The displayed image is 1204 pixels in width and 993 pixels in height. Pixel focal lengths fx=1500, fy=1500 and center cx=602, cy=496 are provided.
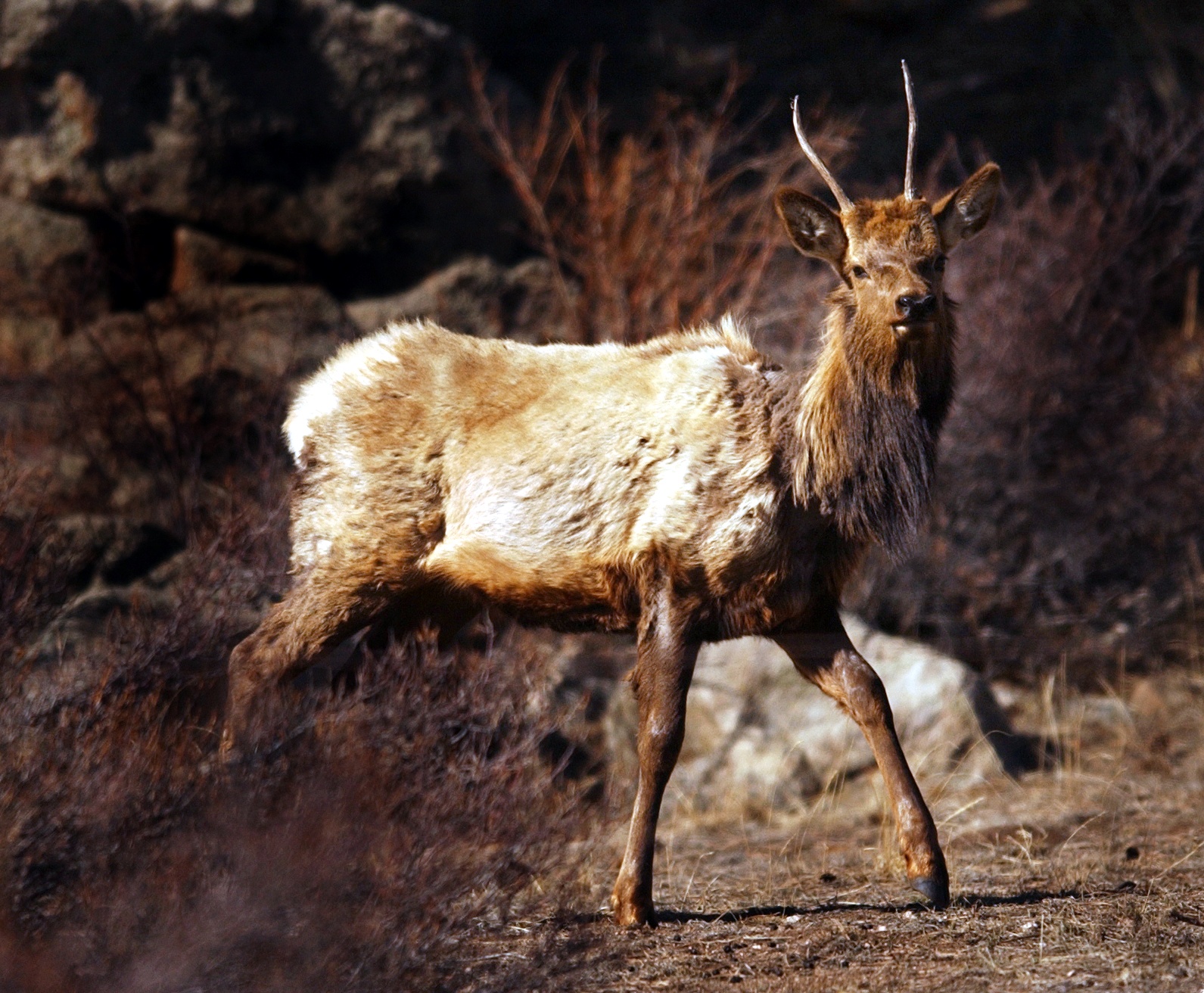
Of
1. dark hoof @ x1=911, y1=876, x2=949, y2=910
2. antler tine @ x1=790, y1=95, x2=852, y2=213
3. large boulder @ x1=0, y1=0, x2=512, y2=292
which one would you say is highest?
large boulder @ x1=0, y1=0, x2=512, y2=292

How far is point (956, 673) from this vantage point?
804cm

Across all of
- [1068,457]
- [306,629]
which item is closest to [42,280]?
[306,629]

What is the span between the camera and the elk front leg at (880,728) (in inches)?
200

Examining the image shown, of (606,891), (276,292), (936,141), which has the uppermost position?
(936,141)

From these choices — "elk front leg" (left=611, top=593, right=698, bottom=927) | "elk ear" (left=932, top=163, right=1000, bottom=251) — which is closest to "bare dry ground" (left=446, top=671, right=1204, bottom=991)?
"elk front leg" (left=611, top=593, right=698, bottom=927)

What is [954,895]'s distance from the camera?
5371 millimetres

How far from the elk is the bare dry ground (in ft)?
1.07

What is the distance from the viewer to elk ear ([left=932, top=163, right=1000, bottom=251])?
5594 millimetres

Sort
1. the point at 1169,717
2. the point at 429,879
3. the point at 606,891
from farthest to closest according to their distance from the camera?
the point at 1169,717, the point at 606,891, the point at 429,879

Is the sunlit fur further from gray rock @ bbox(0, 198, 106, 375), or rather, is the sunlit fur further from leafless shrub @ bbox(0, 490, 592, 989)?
gray rock @ bbox(0, 198, 106, 375)

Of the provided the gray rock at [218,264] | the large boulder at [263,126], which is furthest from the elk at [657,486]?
the large boulder at [263,126]

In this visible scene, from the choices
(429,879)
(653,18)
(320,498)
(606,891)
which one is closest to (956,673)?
(606,891)

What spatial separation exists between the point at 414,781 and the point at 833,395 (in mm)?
2048

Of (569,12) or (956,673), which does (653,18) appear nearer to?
(569,12)
